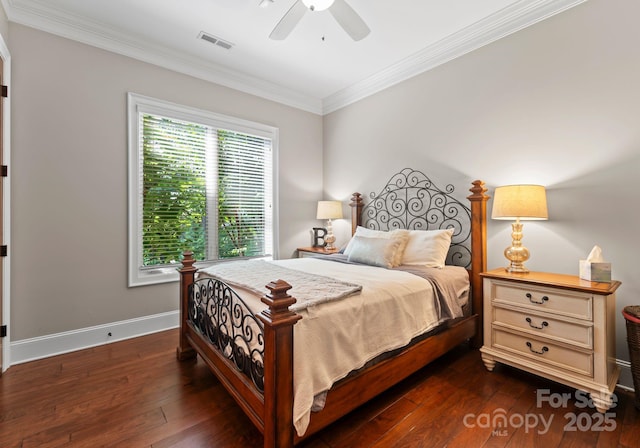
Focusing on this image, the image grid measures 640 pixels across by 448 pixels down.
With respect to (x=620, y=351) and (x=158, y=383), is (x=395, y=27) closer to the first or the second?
(x=620, y=351)

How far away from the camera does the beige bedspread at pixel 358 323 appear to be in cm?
139

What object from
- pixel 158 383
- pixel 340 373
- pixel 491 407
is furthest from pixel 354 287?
pixel 158 383

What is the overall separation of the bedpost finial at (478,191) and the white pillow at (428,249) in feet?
1.29

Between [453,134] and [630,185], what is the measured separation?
4.80 feet

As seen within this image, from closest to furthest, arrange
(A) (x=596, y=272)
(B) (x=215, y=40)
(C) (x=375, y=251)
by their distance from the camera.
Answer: (A) (x=596, y=272) → (C) (x=375, y=251) → (B) (x=215, y=40)

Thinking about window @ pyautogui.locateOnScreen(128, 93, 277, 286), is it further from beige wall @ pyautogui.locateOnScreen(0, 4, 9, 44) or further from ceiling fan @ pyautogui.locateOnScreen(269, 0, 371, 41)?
ceiling fan @ pyautogui.locateOnScreen(269, 0, 371, 41)

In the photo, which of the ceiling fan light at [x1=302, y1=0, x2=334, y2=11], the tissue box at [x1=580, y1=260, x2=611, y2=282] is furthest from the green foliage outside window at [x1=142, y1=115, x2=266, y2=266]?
the tissue box at [x1=580, y1=260, x2=611, y2=282]

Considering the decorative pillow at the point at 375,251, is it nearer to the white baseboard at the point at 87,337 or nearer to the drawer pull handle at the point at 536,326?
the drawer pull handle at the point at 536,326

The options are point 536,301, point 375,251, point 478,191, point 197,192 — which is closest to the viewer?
point 536,301

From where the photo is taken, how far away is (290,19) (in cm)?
226

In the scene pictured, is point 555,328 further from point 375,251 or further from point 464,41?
point 464,41

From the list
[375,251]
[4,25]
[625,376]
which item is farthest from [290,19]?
[625,376]

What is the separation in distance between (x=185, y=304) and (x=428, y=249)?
7.45ft

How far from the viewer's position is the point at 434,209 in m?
3.30
